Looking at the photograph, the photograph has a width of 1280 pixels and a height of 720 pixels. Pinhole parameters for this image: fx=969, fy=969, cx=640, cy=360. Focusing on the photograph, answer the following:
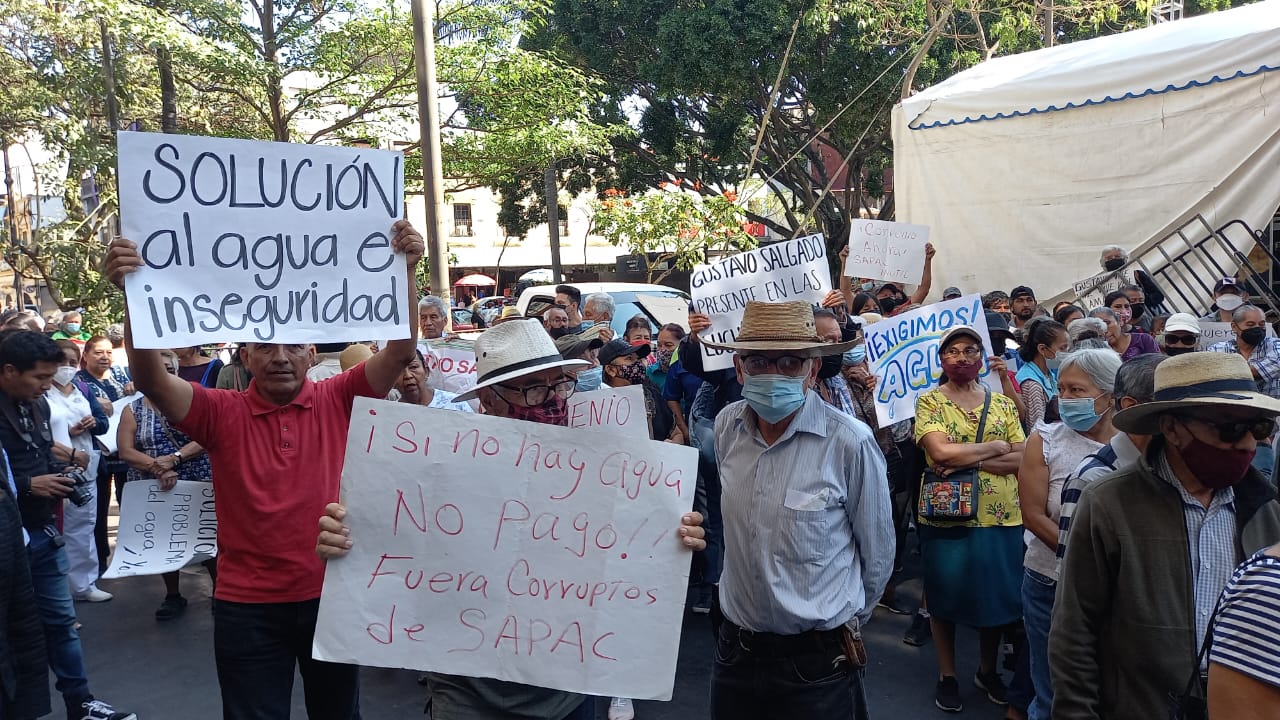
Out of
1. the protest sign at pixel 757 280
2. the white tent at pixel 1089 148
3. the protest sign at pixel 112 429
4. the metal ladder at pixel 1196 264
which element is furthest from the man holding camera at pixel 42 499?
the white tent at pixel 1089 148

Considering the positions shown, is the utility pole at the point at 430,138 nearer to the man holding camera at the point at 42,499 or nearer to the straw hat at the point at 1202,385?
the man holding camera at the point at 42,499

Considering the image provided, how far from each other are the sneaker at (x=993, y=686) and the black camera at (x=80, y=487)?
4.76 meters

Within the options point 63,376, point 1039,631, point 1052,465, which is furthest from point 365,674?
point 1052,465

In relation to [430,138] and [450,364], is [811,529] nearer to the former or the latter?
[450,364]

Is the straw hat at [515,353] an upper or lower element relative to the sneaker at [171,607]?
upper

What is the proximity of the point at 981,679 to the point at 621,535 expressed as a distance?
330 cm

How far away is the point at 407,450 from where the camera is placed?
2.60 meters

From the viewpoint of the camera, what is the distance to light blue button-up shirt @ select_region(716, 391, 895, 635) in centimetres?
311

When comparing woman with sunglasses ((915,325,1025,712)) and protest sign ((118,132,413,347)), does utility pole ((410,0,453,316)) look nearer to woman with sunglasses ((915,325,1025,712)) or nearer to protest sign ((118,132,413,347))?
woman with sunglasses ((915,325,1025,712))

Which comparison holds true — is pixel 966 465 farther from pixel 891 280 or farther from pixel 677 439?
pixel 891 280

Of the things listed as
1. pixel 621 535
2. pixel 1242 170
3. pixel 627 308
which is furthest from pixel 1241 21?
pixel 621 535

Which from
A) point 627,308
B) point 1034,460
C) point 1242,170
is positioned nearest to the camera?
point 1034,460

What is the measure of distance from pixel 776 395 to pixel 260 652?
1.89 metres

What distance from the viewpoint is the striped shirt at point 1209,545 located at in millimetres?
2424
